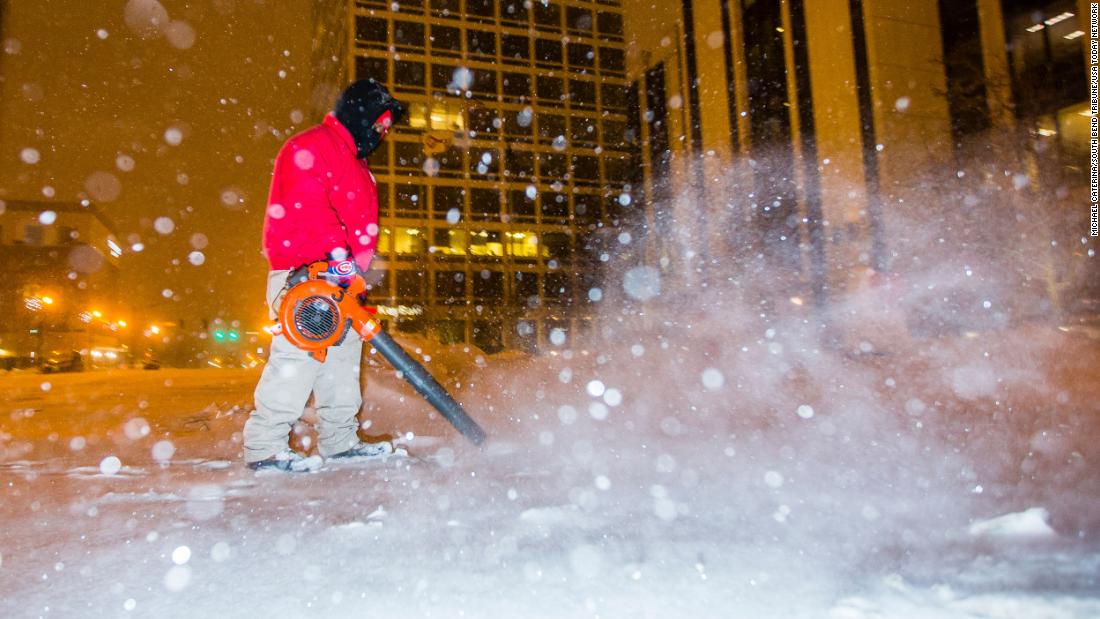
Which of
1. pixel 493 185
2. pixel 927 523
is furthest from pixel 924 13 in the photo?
pixel 493 185

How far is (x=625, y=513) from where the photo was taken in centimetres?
177

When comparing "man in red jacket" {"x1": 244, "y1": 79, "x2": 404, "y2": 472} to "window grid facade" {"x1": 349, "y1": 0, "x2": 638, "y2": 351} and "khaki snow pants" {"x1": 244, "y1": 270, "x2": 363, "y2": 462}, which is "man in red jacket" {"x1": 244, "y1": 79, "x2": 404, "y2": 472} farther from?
"window grid facade" {"x1": 349, "y1": 0, "x2": 638, "y2": 351}

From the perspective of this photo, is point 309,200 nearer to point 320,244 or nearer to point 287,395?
point 320,244

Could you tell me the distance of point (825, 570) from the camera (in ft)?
4.30

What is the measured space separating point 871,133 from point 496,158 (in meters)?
32.1

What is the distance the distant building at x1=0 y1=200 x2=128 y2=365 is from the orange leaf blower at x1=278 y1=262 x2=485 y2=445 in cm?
4791

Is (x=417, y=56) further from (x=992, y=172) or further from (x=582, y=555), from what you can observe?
(x=582, y=555)

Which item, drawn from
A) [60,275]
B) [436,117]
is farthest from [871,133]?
[60,275]

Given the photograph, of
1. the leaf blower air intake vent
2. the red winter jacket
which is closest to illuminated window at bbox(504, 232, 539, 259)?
the red winter jacket

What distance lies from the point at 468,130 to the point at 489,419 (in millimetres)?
40830

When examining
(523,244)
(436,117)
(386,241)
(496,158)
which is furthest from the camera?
(496,158)

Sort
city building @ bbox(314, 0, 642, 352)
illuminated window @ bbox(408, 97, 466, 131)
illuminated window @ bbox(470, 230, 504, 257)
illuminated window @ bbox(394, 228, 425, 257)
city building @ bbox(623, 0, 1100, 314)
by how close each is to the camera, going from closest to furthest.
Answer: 1. city building @ bbox(623, 0, 1100, 314)
2. illuminated window @ bbox(394, 228, 425, 257)
3. city building @ bbox(314, 0, 642, 352)
4. illuminated window @ bbox(408, 97, 466, 131)
5. illuminated window @ bbox(470, 230, 504, 257)

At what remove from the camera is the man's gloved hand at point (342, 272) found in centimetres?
255

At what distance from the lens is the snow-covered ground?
122cm
